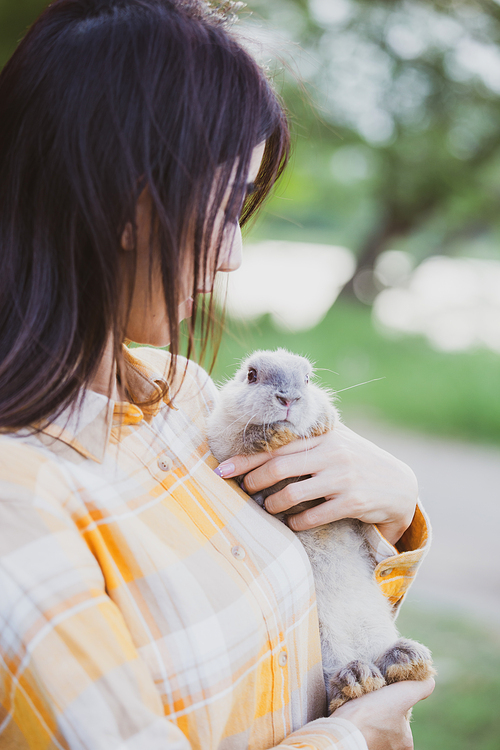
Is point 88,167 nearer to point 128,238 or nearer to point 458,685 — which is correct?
point 128,238

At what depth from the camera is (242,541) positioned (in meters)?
1.34

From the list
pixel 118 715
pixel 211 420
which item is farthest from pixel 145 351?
pixel 118 715

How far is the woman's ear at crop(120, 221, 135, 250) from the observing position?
119cm

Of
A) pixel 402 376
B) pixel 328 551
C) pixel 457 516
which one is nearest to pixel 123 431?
pixel 328 551

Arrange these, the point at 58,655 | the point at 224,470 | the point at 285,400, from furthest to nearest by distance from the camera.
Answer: the point at 285,400 → the point at 224,470 → the point at 58,655

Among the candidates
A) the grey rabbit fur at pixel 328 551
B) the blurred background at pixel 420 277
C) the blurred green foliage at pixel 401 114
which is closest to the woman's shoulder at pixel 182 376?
the grey rabbit fur at pixel 328 551

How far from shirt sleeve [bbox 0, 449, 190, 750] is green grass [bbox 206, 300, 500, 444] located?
546cm

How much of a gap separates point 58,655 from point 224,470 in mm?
666

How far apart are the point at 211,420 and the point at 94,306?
647 mm

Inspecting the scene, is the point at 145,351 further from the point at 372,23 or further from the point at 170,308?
the point at 372,23

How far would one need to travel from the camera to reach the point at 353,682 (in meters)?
1.43

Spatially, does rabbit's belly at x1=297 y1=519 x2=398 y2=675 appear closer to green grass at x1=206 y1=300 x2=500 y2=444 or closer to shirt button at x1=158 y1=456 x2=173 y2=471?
shirt button at x1=158 y1=456 x2=173 y2=471

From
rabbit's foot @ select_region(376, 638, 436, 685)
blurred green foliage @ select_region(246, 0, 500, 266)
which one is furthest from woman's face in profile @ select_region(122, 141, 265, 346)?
blurred green foliage @ select_region(246, 0, 500, 266)

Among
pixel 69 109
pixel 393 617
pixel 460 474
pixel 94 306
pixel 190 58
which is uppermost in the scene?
pixel 190 58
